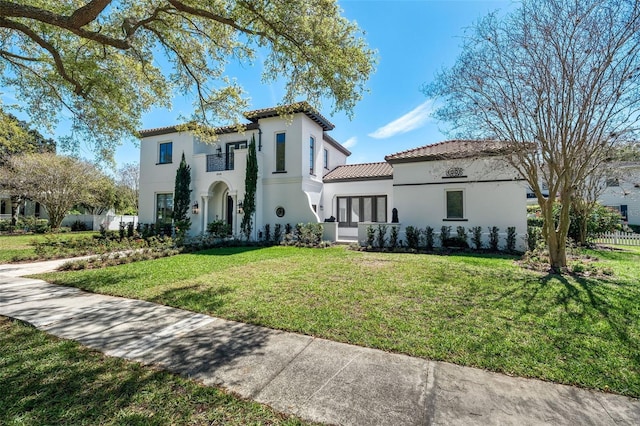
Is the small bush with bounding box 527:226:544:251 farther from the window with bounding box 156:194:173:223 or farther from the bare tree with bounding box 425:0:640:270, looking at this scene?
the window with bounding box 156:194:173:223

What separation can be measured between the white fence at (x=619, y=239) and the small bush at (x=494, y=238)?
8.93 meters

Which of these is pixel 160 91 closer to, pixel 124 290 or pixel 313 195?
pixel 124 290

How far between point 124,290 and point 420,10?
11508mm

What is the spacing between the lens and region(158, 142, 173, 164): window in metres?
19.3

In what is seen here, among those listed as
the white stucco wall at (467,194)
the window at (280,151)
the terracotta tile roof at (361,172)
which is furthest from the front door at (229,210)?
the white stucco wall at (467,194)

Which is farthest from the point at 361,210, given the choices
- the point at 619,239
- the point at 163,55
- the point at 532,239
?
the point at 619,239

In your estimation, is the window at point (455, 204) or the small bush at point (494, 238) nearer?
the small bush at point (494, 238)

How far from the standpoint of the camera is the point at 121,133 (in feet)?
37.8

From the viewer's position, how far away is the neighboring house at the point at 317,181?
1334cm

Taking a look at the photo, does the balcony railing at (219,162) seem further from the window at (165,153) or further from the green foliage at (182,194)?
the window at (165,153)

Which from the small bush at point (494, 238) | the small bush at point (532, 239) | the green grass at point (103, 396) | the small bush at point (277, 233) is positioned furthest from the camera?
the small bush at point (277, 233)

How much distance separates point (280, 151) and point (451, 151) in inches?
378

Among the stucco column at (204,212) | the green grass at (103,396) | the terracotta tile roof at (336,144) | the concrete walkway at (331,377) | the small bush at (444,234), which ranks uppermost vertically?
the terracotta tile roof at (336,144)

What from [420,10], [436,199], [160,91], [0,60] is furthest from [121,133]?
[436,199]
